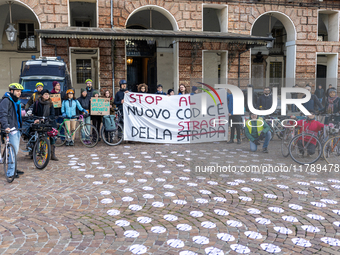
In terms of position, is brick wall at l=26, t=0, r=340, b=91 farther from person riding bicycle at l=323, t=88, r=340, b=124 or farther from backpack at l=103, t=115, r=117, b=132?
person riding bicycle at l=323, t=88, r=340, b=124

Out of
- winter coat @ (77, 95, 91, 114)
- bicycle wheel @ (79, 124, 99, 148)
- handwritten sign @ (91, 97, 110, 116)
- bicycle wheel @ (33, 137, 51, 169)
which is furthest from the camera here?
winter coat @ (77, 95, 91, 114)

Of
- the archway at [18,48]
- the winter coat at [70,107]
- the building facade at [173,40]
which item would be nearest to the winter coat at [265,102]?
the winter coat at [70,107]

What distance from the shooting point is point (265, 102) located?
9.64m

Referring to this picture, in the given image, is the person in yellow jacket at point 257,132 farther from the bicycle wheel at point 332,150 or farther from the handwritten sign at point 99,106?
the handwritten sign at point 99,106

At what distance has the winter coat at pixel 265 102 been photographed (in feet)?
31.4

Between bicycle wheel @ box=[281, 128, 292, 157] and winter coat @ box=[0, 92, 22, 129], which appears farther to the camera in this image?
bicycle wheel @ box=[281, 128, 292, 157]

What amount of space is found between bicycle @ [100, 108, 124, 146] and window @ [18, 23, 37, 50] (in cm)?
1857

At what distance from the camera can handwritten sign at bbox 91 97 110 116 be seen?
1098cm

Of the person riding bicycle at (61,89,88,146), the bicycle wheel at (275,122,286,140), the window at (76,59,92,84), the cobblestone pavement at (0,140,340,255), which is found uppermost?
the window at (76,59,92,84)

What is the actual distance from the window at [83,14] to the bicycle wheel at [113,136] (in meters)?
15.9


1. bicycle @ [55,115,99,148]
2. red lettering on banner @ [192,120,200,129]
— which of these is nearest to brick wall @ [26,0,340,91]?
bicycle @ [55,115,99,148]

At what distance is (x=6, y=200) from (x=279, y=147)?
7029 mm

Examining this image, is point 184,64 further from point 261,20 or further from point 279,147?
point 279,147

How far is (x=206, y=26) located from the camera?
86.8 ft
